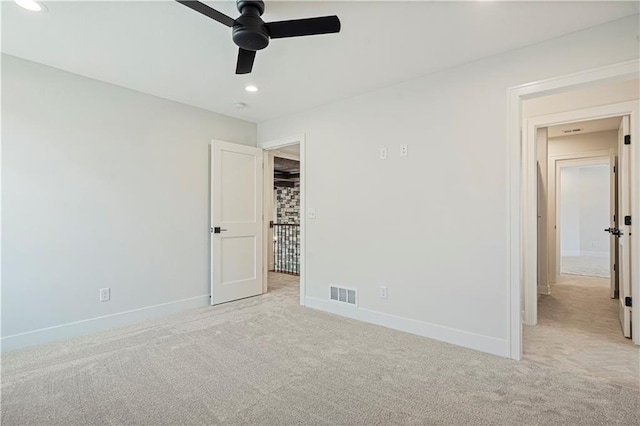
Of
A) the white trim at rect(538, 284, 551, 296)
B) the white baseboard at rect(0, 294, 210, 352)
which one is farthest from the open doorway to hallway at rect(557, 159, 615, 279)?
the white baseboard at rect(0, 294, 210, 352)

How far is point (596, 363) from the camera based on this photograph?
2.47 metres

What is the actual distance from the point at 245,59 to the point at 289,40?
0.42 metres

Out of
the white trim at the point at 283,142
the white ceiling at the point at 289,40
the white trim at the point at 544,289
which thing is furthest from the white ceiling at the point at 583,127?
the white trim at the point at 283,142

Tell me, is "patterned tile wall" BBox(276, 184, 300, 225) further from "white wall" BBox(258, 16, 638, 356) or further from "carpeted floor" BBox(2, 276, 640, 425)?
"carpeted floor" BBox(2, 276, 640, 425)

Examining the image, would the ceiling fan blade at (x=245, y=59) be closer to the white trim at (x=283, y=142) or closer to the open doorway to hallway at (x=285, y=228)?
the white trim at (x=283, y=142)

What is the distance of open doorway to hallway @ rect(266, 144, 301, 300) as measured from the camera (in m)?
5.67

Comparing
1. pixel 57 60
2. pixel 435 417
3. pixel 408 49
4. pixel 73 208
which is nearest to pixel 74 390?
pixel 73 208

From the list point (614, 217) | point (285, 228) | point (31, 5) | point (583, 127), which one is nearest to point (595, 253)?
point (583, 127)

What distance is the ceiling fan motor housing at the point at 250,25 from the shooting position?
194cm

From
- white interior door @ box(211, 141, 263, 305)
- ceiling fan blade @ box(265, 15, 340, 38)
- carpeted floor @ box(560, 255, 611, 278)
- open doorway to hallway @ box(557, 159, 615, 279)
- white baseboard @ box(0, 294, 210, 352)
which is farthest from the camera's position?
open doorway to hallway @ box(557, 159, 615, 279)

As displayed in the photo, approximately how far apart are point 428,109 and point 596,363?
2495 millimetres

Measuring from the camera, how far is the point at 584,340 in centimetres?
292

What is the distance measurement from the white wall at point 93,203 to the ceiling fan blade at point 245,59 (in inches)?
70.4

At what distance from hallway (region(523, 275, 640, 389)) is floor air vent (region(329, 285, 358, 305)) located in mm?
1651
